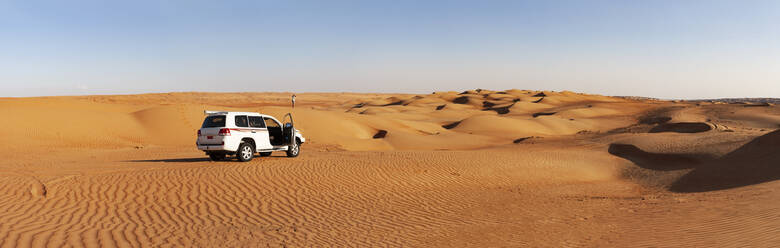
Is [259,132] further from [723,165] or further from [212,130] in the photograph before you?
[723,165]

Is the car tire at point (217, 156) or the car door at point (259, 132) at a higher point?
the car door at point (259, 132)

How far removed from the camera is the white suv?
14570 mm

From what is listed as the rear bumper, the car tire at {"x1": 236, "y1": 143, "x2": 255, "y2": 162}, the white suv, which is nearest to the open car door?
the white suv

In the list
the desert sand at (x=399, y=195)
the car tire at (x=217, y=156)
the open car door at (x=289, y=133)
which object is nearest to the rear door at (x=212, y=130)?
the desert sand at (x=399, y=195)

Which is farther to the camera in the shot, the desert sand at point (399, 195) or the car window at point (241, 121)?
the car window at point (241, 121)

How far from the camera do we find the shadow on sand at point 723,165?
1306cm

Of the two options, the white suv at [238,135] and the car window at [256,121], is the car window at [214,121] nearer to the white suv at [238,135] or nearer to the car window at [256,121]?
the white suv at [238,135]

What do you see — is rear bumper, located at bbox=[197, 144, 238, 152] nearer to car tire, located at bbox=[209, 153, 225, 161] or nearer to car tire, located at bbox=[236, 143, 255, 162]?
car tire, located at bbox=[236, 143, 255, 162]

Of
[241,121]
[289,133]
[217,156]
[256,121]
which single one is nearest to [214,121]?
[241,121]

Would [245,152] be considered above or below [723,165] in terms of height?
above

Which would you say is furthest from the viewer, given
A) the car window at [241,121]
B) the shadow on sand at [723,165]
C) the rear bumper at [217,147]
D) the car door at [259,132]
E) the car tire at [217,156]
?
the car tire at [217,156]

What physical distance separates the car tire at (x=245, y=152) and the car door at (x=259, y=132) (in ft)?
0.96

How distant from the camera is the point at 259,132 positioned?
1559cm

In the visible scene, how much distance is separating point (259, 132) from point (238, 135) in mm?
819
